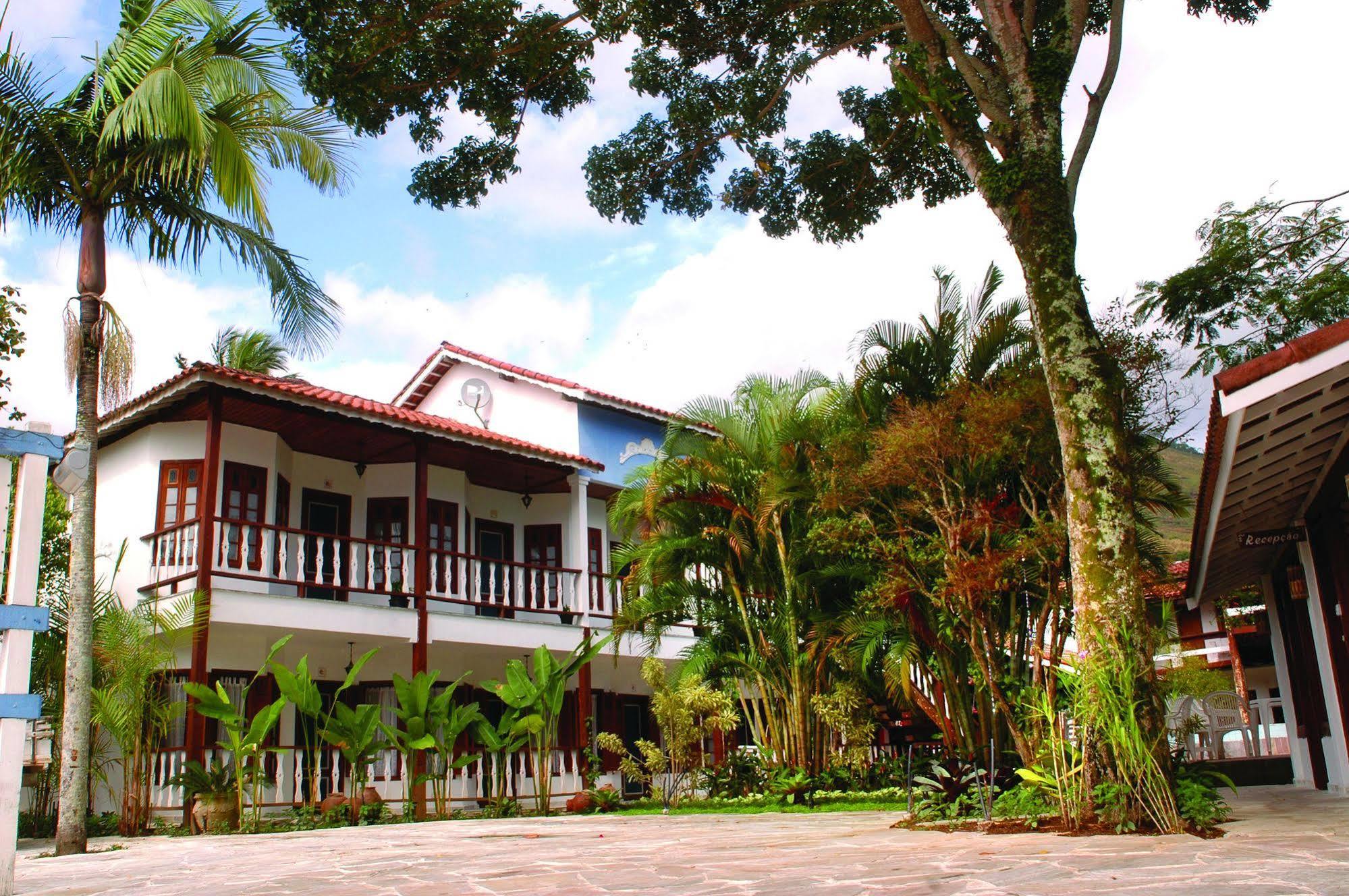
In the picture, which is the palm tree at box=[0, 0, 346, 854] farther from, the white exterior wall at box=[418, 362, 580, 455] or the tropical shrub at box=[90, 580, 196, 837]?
the white exterior wall at box=[418, 362, 580, 455]

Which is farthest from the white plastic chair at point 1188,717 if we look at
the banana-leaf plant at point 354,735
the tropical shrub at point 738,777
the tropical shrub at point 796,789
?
the banana-leaf plant at point 354,735

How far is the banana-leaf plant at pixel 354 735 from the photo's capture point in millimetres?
12219

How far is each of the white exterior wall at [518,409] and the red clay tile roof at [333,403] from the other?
2.04 metres

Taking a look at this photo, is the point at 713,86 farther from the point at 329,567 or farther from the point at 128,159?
the point at 329,567

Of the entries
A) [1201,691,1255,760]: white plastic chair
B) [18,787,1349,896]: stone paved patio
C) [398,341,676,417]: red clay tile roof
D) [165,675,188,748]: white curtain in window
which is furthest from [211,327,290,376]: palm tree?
[1201,691,1255,760]: white plastic chair

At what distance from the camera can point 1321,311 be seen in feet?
34.8

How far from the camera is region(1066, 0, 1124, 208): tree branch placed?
8.30m

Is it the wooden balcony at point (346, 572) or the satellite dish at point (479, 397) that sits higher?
the satellite dish at point (479, 397)

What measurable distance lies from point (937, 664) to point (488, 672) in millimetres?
8438

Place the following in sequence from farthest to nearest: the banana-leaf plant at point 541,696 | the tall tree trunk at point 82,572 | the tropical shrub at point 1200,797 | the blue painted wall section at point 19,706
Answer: the banana-leaf plant at point 541,696 → the tall tree trunk at point 82,572 → the tropical shrub at point 1200,797 → the blue painted wall section at point 19,706

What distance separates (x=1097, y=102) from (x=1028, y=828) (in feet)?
17.6

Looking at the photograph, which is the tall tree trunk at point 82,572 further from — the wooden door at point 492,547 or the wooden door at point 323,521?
the wooden door at point 492,547

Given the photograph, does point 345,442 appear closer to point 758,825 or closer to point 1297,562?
point 758,825

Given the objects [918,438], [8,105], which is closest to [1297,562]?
[918,438]
